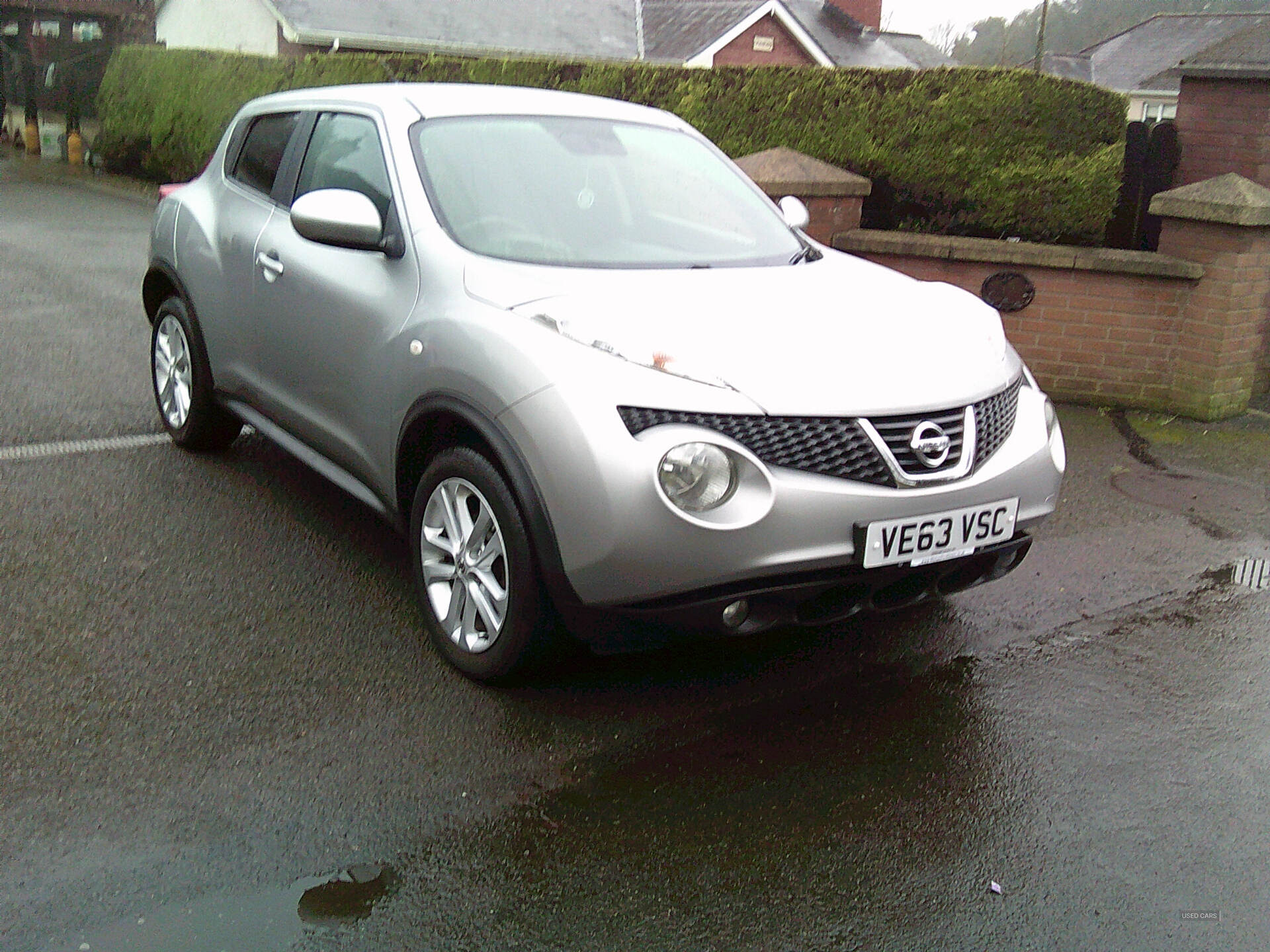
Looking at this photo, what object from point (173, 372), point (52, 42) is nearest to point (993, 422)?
point (173, 372)

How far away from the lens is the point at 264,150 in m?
5.21

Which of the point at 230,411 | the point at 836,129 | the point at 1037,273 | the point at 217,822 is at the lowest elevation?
the point at 217,822

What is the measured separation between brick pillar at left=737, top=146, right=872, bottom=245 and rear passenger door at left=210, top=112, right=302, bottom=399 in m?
3.78

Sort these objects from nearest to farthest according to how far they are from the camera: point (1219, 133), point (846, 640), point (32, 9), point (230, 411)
Result: point (846, 640)
point (230, 411)
point (1219, 133)
point (32, 9)

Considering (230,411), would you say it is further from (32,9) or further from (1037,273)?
(32,9)

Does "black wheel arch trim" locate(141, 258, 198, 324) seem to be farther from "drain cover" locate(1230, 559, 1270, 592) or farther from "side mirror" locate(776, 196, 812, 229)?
"drain cover" locate(1230, 559, 1270, 592)

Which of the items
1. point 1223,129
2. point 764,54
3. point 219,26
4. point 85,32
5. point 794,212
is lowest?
point 794,212

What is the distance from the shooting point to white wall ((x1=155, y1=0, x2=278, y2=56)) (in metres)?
29.7

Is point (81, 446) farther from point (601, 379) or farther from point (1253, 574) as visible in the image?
point (1253, 574)

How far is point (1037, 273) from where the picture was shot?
7.74 metres

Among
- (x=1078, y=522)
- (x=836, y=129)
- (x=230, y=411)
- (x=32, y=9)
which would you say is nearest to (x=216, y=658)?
(x=230, y=411)

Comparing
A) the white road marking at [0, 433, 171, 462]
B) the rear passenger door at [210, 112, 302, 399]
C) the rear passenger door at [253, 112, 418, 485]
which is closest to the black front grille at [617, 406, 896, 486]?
the rear passenger door at [253, 112, 418, 485]

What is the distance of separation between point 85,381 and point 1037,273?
572 centimetres

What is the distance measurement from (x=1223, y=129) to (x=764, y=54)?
104ft
